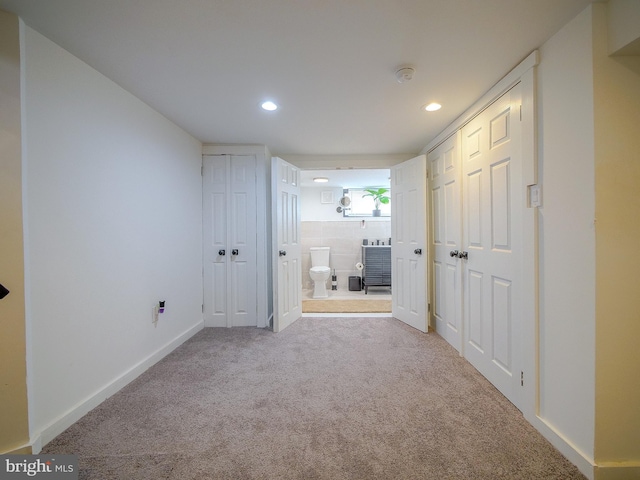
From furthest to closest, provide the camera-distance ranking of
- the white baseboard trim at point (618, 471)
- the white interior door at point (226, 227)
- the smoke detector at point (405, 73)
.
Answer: the white interior door at point (226, 227) < the smoke detector at point (405, 73) < the white baseboard trim at point (618, 471)

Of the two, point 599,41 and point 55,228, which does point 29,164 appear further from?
point 599,41

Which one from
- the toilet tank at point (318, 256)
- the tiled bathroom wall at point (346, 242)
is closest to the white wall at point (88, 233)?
the toilet tank at point (318, 256)

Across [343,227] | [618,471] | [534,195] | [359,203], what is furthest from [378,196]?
[618,471]

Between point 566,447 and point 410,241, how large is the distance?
6.98 feet

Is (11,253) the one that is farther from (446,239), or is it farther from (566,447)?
(446,239)

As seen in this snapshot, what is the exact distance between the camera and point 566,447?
4.17 ft

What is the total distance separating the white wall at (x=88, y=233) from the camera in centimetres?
136

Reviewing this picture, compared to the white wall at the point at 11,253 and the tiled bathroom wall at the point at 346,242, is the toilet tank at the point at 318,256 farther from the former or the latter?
the white wall at the point at 11,253

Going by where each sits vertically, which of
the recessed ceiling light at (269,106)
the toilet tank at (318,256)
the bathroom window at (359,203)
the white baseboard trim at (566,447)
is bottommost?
the white baseboard trim at (566,447)

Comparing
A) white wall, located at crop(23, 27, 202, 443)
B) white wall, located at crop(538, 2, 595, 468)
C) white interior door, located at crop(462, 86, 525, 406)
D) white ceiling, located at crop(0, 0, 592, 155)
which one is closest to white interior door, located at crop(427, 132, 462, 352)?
white interior door, located at crop(462, 86, 525, 406)

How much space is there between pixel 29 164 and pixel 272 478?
1.90 meters

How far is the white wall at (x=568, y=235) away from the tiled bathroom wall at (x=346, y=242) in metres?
4.13

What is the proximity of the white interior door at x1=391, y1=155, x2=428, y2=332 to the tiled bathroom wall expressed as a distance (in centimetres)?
211

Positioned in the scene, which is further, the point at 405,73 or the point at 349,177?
the point at 349,177
